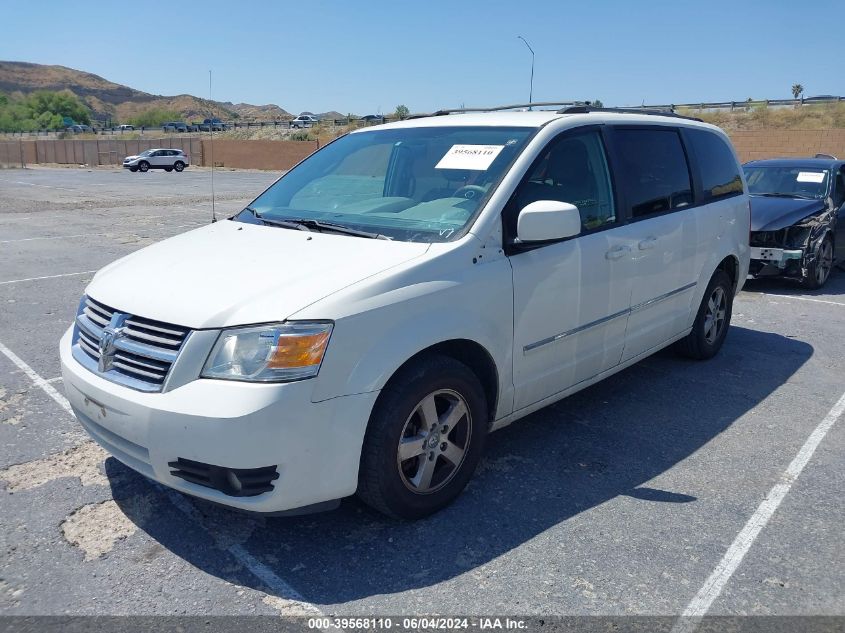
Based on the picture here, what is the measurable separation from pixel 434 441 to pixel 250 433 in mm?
968

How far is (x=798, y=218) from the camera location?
889cm

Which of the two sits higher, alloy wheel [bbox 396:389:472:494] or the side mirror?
the side mirror

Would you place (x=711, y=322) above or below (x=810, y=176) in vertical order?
below

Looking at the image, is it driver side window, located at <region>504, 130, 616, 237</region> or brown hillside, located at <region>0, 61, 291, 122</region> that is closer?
driver side window, located at <region>504, 130, 616, 237</region>

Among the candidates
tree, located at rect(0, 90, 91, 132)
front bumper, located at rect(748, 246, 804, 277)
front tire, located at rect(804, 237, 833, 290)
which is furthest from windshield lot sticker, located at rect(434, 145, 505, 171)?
tree, located at rect(0, 90, 91, 132)

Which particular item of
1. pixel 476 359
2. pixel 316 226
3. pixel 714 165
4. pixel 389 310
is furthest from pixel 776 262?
pixel 389 310

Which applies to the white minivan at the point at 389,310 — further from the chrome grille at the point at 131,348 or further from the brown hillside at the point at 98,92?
the brown hillside at the point at 98,92

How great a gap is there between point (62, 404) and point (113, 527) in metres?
1.77

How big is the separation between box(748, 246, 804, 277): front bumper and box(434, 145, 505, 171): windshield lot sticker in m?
6.11

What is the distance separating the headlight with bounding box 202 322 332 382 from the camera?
2.82m

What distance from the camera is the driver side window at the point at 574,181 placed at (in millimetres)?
3779

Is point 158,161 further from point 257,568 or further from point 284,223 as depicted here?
point 257,568

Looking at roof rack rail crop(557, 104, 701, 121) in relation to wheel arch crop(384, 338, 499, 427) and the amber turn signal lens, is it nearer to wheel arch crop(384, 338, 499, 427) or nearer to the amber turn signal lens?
wheel arch crop(384, 338, 499, 427)

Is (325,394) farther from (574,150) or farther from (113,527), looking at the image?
(574,150)
